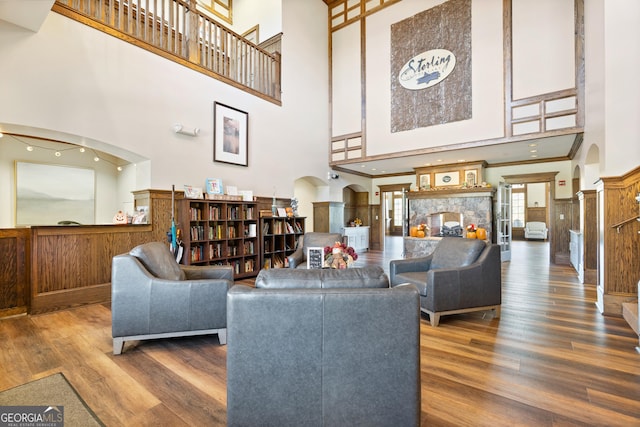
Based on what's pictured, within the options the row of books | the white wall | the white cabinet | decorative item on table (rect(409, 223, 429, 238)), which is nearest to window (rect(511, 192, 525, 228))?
the white cabinet

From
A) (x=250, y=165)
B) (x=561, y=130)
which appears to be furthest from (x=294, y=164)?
(x=561, y=130)

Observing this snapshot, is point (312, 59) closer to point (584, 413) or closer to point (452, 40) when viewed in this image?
point (452, 40)

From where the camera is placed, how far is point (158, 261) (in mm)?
2658

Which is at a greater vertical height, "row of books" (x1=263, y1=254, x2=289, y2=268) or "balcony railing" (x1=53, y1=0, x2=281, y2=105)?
"balcony railing" (x1=53, y1=0, x2=281, y2=105)

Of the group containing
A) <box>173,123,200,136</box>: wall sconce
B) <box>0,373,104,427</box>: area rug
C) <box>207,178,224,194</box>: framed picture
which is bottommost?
<box>0,373,104,427</box>: area rug

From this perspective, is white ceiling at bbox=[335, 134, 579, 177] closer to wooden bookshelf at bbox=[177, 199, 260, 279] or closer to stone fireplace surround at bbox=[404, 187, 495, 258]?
stone fireplace surround at bbox=[404, 187, 495, 258]

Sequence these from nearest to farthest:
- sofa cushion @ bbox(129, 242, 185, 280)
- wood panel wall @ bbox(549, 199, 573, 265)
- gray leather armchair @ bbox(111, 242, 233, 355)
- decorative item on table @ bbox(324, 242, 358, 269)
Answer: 1. gray leather armchair @ bbox(111, 242, 233, 355)
2. sofa cushion @ bbox(129, 242, 185, 280)
3. decorative item on table @ bbox(324, 242, 358, 269)
4. wood panel wall @ bbox(549, 199, 573, 265)

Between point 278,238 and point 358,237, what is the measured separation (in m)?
3.67

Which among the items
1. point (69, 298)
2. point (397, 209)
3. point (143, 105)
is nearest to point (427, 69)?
point (143, 105)

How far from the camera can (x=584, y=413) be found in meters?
1.61

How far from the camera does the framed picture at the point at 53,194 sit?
481 cm

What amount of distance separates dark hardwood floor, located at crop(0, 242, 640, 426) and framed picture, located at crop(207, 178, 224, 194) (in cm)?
247

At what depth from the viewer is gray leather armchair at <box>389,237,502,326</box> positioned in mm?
2922

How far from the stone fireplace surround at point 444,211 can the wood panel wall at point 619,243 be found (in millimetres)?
3348
